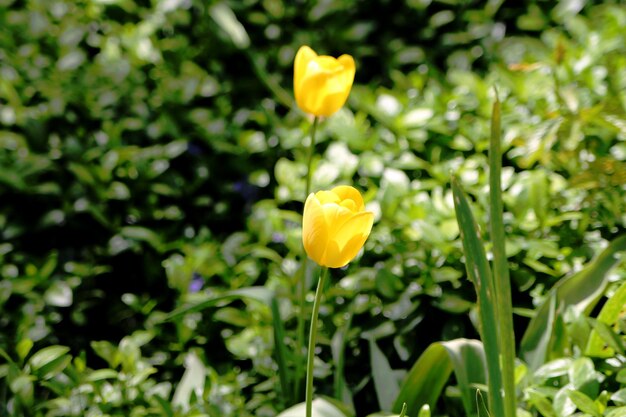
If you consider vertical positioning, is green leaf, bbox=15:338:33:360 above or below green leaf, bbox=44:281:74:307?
above

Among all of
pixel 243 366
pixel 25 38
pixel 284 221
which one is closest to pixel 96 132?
pixel 25 38

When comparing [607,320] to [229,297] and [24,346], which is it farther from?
[24,346]

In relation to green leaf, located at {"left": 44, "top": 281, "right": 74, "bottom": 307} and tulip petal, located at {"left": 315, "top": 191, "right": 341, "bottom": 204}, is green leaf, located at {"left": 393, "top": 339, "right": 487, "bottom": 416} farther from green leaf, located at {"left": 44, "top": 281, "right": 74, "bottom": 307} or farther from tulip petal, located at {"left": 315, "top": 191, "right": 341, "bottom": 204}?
green leaf, located at {"left": 44, "top": 281, "right": 74, "bottom": 307}

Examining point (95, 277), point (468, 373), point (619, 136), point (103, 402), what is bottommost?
point (95, 277)

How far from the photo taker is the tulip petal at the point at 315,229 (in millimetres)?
1140

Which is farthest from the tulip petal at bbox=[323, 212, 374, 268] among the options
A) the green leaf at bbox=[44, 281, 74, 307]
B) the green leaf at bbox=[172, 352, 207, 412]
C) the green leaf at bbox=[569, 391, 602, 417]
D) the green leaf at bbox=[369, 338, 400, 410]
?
the green leaf at bbox=[44, 281, 74, 307]

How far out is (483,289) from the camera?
1.21 meters

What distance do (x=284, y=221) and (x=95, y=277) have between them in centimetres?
55

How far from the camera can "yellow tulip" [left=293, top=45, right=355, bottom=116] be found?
1.50 meters

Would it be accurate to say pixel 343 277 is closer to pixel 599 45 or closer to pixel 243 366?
pixel 243 366

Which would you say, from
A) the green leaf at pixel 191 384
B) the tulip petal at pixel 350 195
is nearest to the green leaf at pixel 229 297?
the green leaf at pixel 191 384

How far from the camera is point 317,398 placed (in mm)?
1580

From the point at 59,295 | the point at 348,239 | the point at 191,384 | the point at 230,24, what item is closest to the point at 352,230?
the point at 348,239

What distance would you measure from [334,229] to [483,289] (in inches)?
9.5
